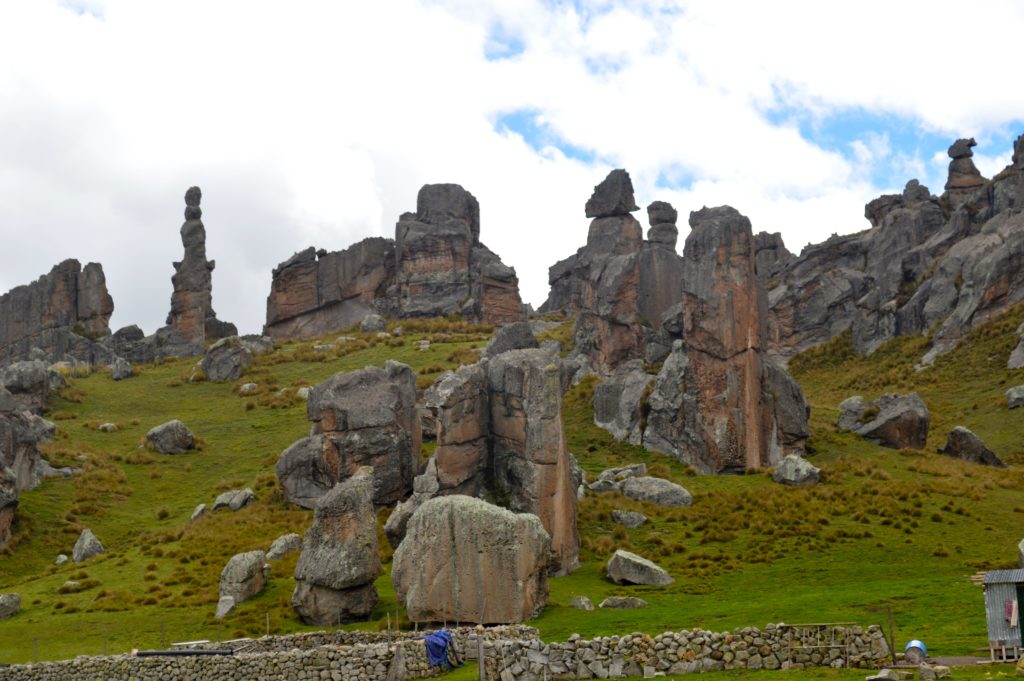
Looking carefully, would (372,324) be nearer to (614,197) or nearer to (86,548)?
(614,197)

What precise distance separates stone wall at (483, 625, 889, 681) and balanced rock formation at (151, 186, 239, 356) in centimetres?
9387

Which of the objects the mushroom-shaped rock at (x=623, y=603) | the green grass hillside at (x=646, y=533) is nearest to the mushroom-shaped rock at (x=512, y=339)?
the green grass hillside at (x=646, y=533)

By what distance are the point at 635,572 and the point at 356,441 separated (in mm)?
18731

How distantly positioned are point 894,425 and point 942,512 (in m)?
16.2

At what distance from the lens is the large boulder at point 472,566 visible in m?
39.6

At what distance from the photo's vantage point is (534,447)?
4875cm

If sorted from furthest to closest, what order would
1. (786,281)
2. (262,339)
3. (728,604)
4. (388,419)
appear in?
(786,281) < (262,339) < (388,419) < (728,604)

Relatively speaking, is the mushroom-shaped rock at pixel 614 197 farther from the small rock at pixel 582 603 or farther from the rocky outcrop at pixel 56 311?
the small rock at pixel 582 603

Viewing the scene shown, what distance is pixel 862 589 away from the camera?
130 ft

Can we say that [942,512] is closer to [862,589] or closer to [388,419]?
[862,589]

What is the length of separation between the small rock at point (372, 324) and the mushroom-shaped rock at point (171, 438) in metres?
37.8

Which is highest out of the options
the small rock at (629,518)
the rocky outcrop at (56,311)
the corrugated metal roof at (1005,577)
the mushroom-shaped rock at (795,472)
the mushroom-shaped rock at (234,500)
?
the rocky outcrop at (56,311)

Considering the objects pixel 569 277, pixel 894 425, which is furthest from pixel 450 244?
pixel 894 425

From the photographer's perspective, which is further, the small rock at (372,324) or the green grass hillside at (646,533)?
the small rock at (372,324)
